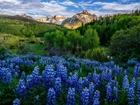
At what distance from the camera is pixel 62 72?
7.53 meters

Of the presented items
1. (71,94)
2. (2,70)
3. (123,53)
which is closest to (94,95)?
(71,94)

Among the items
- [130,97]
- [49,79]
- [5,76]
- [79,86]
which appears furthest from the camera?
[5,76]

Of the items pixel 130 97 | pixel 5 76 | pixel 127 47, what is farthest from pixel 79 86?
pixel 127 47

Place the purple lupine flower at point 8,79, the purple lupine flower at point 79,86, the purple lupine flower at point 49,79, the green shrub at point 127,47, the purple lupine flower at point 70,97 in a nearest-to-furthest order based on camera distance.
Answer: the purple lupine flower at point 70,97 → the purple lupine flower at point 49,79 → the purple lupine flower at point 79,86 → the purple lupine flower at point 8,79 → the green shrub at point 127,47

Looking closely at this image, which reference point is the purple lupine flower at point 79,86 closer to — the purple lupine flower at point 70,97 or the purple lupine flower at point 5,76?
the purple lupine flower at point 70,97

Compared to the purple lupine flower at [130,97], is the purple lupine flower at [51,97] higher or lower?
higher

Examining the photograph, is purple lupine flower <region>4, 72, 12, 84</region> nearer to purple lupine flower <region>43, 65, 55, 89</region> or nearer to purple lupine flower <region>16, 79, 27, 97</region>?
purple lupine flower <region>16, 79, 27, 97</region>

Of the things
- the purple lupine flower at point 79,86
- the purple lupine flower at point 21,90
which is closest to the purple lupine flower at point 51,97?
the purple lupine flower at point 21,90

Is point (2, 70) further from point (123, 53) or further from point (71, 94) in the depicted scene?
point (123, 53)

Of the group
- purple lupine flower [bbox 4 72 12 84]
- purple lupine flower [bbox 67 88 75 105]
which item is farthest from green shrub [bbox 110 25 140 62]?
purple lupine flower [bbox 67 88 75 105]

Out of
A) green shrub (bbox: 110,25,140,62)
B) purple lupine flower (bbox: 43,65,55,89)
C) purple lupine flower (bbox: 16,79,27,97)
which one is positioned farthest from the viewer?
green shrub (bbox: 110,25,140,62)

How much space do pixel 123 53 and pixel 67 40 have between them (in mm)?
66738

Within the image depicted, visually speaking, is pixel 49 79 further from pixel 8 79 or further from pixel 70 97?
pixel 8 79

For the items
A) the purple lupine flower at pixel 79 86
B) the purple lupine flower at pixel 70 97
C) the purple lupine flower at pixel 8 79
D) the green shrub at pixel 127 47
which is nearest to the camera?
the purple lupine flower at pixel 70 97
